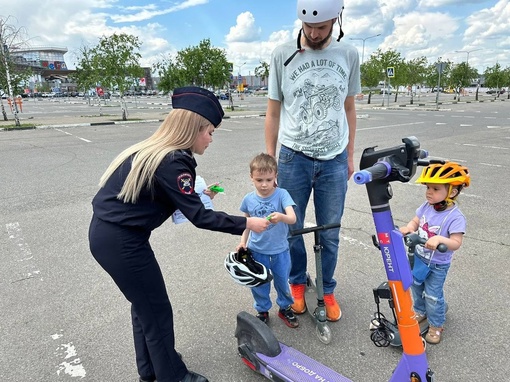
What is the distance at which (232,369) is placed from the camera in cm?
244

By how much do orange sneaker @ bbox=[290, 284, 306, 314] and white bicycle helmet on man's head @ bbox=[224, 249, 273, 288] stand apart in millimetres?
708

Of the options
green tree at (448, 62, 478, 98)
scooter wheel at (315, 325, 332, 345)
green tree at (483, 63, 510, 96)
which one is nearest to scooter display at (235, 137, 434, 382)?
scooter wheel at (315, 325, 332, 345)

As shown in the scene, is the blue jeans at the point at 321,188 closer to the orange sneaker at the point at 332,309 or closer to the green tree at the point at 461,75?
the orange sneaker at the point at 332,309

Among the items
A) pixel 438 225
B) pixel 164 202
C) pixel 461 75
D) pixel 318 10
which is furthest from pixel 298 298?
pixel 461 75

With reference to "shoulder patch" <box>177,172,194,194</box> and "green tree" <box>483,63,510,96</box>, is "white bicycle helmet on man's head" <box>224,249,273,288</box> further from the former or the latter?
"green tree" <box>483,63,510,96</box>

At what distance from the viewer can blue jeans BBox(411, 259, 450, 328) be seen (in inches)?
98.2

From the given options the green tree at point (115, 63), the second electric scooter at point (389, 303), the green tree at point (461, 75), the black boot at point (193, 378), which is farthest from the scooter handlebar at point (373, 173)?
the green tree at point (461, 75)

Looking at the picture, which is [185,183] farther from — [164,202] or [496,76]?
[496,76]

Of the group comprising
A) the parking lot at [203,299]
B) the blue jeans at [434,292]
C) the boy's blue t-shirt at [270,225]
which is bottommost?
the parking lot at [203,299]

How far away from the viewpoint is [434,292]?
254cm

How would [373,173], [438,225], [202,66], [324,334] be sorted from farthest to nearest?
1. [202,66]
2. [324,334]
3. [438,225]
4. [373,173]

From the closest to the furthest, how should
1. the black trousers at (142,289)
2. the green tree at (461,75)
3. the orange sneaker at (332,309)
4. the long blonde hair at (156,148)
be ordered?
the long blonde hair at (156,148)
the black trousers at (142,289)
the orange sneaker at (332,309)
the green tree at (461,75)

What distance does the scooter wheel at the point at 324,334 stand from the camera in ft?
8.66

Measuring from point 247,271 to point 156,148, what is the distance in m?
1.01
